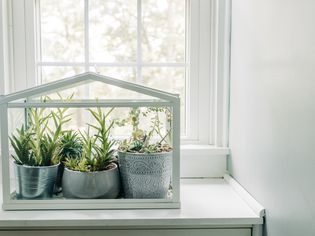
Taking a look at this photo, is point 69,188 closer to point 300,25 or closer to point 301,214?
point 301,214

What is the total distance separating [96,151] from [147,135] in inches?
7.0

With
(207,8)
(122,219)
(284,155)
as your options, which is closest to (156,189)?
(122,219)

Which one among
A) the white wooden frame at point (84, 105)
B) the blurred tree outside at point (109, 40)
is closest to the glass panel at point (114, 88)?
the blurred tree outside at point (109, 40)

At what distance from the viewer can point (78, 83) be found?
124cm

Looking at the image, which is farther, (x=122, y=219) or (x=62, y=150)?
(x=62, y=150)

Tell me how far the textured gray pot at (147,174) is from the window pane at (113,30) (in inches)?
20.9

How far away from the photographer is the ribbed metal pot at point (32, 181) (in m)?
1.24

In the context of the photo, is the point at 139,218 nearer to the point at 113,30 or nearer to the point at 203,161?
the point at 203,161

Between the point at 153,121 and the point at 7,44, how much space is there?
2.17 ft

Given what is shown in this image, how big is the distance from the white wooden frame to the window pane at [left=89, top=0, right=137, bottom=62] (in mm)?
440

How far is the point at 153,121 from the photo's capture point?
4.52ft

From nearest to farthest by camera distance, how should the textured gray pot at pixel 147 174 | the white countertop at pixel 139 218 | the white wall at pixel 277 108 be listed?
the white wall at pixel 277 108, the white countertop at pixel 139 218, the textured gray pot at pixel 147 174

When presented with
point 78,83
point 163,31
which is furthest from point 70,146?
point 163,31

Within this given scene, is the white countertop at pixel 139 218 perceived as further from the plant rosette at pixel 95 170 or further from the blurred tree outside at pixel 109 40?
the blurred tree outside at pixel 109 40
